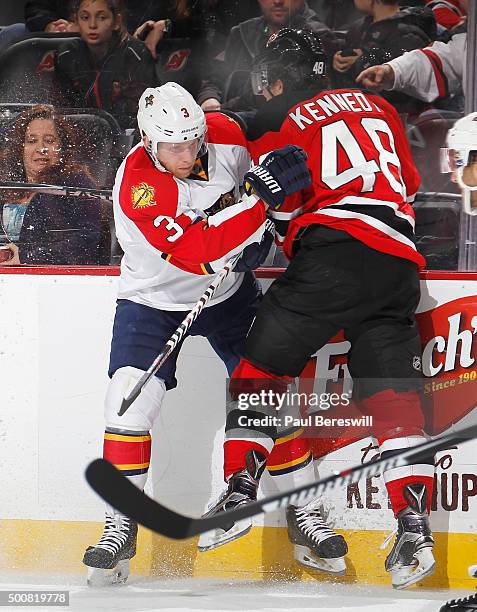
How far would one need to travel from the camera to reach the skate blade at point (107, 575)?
2.48 m

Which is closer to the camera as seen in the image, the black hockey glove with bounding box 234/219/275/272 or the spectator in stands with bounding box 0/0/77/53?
the black hockey glove with bounding box 234/219/275/272

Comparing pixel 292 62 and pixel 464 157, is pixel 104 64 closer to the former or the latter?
pixel 292 62

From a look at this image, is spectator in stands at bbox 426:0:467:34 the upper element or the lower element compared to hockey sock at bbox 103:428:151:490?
upper

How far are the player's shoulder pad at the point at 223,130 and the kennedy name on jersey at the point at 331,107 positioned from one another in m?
0.15

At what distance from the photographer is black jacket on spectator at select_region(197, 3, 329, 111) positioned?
2.71 meters

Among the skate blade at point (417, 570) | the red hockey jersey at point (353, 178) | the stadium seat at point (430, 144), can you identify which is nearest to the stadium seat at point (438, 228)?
the stadium seat at point (430, 144)

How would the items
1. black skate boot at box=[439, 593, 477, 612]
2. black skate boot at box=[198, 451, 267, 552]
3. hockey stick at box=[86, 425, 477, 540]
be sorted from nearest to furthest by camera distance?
hockey stick at box=[86, 425, 477, 540] < black skate boot at box=[439, 593, 477, 612] < black skate boot at box=[198, 451, 267, 552]

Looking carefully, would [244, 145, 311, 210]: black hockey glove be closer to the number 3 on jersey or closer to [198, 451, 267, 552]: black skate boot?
the number 3 on jersey

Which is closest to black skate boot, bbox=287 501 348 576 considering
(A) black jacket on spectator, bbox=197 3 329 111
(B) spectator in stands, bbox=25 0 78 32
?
(A) black jacket on spectator, bbox=197 3 329 111

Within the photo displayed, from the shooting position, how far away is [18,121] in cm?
273

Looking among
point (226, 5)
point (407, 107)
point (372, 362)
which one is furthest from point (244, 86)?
point (372, 362)

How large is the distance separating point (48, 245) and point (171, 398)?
56cm

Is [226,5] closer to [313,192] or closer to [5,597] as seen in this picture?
[313,192]

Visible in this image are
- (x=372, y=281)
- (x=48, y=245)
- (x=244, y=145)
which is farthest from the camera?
(x=48, y=245)
